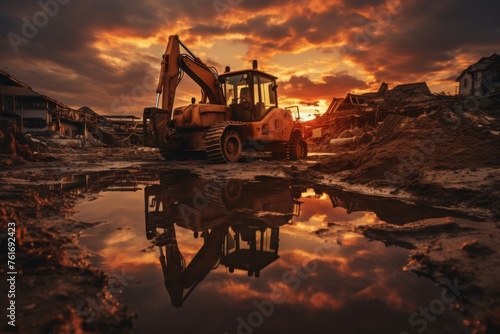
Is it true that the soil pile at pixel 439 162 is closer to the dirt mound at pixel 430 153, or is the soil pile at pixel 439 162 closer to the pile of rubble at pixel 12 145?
the dirt mound at pixel 430 153

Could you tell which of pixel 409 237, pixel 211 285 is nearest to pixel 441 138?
pixel 409 237

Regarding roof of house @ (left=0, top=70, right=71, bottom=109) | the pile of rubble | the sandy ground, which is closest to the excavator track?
the sandy ground

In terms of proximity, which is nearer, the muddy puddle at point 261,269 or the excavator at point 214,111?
the muddy puddle at point 261,269

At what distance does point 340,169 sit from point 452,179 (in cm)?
313

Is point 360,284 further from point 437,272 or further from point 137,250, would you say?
point 137,250

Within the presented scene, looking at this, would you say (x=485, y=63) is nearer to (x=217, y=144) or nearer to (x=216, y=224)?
(x=217, y=144)

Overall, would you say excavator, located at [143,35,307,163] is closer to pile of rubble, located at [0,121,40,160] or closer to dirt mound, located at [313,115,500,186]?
dirt mound, located at [313,115,500,186]

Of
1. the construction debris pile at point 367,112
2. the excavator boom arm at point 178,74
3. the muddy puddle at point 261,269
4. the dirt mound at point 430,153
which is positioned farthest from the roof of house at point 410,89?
the muddy puddle at point 261,269

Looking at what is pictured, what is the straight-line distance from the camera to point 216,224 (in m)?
3.38

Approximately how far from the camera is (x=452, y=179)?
17.1 feet

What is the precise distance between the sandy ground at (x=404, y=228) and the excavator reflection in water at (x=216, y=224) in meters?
0.57

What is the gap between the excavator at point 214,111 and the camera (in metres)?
10.7

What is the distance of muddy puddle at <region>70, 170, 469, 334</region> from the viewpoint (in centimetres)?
160

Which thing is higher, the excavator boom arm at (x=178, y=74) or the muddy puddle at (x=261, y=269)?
the excavator boom arm at (x=178, y=74)
